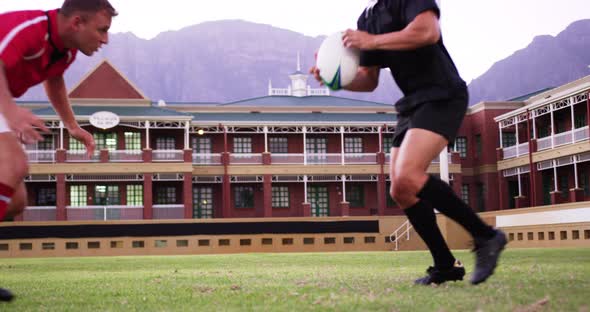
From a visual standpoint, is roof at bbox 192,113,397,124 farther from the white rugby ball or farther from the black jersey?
the black jersey

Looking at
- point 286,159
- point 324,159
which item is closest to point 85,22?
point 286,159

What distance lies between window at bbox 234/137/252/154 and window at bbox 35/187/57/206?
36.5 ft

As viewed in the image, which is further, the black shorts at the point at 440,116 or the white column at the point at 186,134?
the white column at the point at 186,134

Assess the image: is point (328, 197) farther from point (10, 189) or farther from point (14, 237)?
point (10, 189)

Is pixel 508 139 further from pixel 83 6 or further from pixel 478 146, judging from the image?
pixel 83 6

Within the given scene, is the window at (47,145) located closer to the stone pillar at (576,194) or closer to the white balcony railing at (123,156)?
the white balcony railing at (123,156)

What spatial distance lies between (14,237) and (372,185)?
2224 cm

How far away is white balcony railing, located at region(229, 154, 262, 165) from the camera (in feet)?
139

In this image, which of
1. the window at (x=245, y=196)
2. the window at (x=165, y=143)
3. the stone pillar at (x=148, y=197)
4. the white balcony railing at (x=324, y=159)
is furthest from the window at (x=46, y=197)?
the white balcony railing at (x=324, y=159)

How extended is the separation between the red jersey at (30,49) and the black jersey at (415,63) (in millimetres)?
2137

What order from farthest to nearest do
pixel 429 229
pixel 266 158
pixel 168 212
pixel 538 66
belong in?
pixel 538 66 < pixel 266 158 < pixel 168 212 < pixel 429 229

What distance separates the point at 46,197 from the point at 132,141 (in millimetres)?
5808

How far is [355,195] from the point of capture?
45969 mm

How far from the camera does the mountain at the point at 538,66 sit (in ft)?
540
